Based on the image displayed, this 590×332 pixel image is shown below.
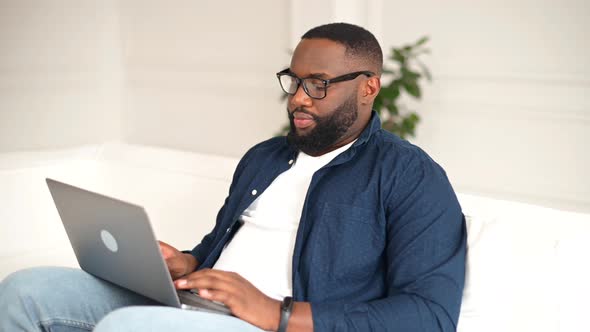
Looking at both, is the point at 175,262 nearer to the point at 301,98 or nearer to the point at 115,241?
the point at 115,241

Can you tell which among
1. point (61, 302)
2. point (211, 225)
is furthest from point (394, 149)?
point (211, 225)

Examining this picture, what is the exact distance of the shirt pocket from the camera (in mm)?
1577

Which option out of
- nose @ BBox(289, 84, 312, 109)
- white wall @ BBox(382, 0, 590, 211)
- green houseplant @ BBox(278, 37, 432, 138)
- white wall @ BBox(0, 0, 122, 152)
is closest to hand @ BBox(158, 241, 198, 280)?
nose @ BBox(289, 84, 312, 109)

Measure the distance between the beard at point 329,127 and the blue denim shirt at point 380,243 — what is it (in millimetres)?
49

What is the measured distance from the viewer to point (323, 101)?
170 cm

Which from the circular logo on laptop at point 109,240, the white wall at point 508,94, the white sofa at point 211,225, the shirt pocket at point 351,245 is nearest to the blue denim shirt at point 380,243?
the shirt pocket at point 351,245

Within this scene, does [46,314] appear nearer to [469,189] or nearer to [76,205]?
[76,205]

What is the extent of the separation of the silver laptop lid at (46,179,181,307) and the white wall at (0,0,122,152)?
10.5ft

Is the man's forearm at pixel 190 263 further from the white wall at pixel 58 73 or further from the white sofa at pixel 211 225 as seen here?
the white wall at pixel 58 73

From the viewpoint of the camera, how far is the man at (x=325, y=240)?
1.42m

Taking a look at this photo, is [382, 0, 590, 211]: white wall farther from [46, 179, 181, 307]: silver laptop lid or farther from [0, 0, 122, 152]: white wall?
[46, 179, 181, 307]: silver laptop lid

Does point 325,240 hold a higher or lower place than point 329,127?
lower

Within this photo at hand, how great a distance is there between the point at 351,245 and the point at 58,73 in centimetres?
362

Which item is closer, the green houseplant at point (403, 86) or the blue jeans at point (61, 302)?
the blue jeans at point (61, 302)
